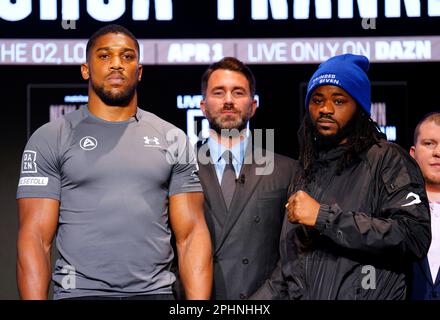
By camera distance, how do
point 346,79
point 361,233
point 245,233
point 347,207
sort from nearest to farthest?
point 361,233, point 347,207, point 346,79, point 245,233

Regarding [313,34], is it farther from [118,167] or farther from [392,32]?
[118,167]

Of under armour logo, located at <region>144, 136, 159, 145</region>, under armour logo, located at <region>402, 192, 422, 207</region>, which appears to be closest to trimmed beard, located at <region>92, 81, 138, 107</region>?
under armour logo, located at <region>144, 136, 159, 145</region>

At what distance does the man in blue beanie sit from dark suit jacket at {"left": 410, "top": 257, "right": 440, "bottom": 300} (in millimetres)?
424

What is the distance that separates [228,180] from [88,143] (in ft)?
1.87

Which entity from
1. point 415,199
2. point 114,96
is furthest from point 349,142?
point 114,96

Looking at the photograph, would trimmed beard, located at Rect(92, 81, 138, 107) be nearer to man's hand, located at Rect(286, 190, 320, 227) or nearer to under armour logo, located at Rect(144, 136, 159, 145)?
under armour logo, located at Rect(144, 136, 159, 145)

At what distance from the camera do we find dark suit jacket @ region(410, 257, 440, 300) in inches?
127

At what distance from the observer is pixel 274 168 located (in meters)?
3.32

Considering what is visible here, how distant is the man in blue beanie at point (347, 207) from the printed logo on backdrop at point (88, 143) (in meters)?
0.67

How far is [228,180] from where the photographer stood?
10.8 ft

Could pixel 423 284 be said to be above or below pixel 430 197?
below

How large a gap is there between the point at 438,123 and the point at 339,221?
1029 millimetres

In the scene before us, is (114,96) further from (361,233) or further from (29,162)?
(361,233)

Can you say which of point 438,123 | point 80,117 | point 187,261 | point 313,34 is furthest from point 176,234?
point 313,34
